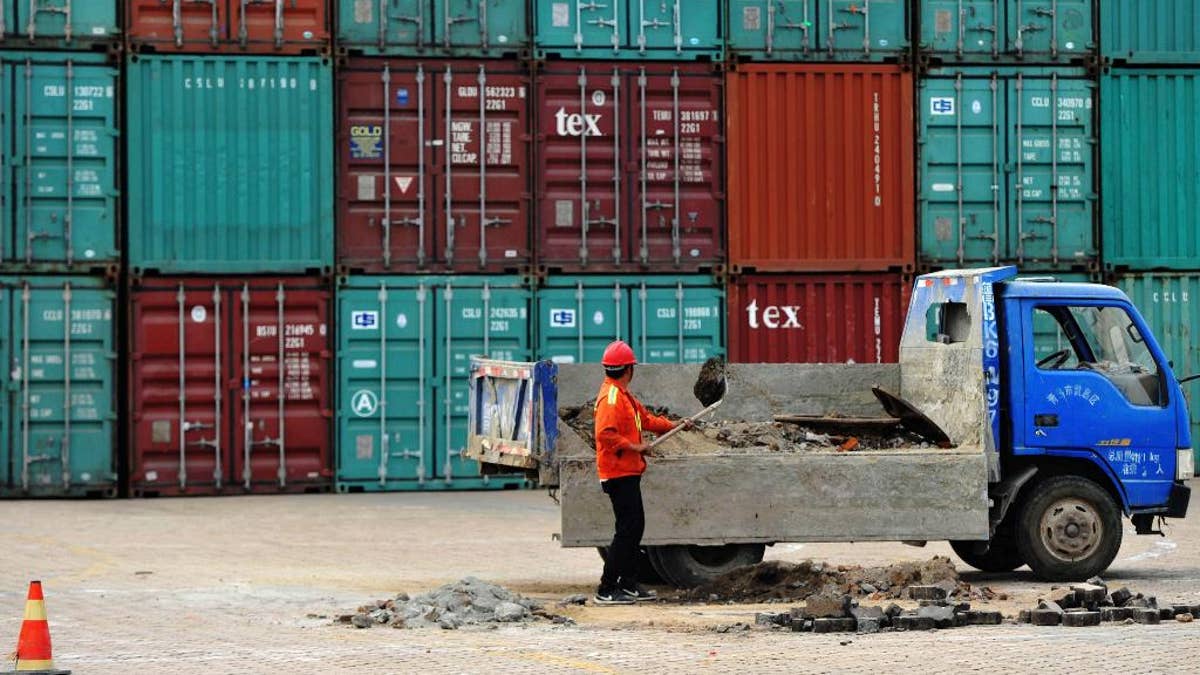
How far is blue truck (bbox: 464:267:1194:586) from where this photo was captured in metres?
12.7

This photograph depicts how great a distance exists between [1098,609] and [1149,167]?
44.0 ft

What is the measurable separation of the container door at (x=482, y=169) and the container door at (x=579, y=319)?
58 cm

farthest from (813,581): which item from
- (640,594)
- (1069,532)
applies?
(1069,532)

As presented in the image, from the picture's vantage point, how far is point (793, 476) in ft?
41.8

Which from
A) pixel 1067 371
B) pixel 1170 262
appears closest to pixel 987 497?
pixel 1067 371

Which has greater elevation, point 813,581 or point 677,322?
point 677,322

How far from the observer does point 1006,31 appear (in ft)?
75.4

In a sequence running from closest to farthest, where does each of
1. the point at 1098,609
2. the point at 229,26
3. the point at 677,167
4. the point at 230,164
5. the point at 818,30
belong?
the point at 1098,609 → the point at 229,26 → the point at 230,164 → the point at 677,167 → the point at 818,30

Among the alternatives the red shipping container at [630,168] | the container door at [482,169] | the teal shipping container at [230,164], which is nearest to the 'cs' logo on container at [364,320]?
the teal shipping container at [230,164]

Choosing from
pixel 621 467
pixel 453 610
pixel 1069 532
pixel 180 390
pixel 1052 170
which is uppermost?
pixel 1052 170

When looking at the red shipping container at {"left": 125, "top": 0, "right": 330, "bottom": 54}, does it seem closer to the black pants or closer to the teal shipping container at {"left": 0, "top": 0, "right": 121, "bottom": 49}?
the teal shipping container at {"left": 0, "top": 0, "right": 121, "bottom": 49}

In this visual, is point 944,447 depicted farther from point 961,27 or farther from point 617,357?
point 961,27

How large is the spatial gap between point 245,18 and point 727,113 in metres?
5.20

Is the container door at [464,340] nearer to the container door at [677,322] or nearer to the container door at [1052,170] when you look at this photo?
the container door at [677,322]
